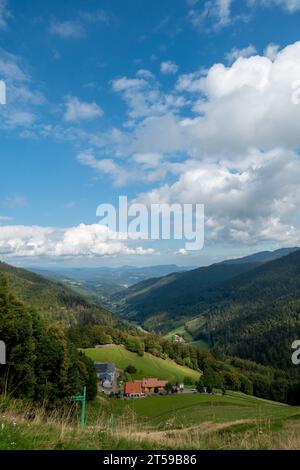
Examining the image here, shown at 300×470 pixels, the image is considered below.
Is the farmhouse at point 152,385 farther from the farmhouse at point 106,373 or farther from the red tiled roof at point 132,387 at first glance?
the farmhouse at point 106,373

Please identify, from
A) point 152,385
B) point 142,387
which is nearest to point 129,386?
point 142,387

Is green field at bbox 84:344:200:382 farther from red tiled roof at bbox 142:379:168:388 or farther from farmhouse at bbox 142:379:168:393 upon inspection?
farmhouse at bbox 142:379:168:393

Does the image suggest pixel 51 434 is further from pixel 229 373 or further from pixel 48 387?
Answer: pixel 229 373

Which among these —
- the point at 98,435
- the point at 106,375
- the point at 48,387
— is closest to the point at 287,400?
the point at 106,375

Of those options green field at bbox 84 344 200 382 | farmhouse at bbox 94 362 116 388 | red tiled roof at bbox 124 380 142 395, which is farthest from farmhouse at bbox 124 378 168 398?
green field at bbox 84 344 200 382

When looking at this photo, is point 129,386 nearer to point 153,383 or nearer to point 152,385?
point 152,385
